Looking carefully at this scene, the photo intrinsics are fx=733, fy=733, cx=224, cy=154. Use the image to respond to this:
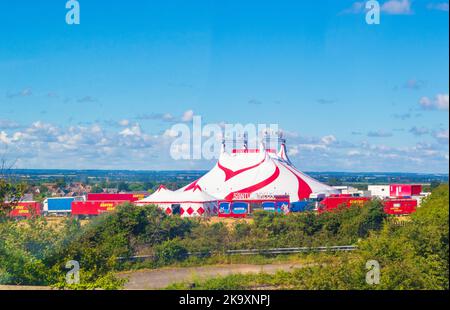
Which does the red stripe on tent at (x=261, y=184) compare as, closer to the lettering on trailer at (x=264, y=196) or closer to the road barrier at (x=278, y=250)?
the lettering on trailer at (x=264, y=196)

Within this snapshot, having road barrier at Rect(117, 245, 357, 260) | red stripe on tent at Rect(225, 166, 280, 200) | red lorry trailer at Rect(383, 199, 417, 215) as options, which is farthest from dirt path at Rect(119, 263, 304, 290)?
red stripe on tent at Rect(225, 166, 280, 200)

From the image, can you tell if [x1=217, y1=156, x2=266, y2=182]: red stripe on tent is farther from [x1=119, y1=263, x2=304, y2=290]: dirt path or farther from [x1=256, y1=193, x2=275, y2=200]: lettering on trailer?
[x1=119, y1=263, x2=304, y2=290]: dirt path

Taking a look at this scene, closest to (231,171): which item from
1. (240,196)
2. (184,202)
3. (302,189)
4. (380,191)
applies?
(240,196)

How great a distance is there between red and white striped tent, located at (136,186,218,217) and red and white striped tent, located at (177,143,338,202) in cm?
306

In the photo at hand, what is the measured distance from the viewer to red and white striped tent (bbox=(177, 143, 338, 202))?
26859 mm

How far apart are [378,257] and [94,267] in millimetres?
3724

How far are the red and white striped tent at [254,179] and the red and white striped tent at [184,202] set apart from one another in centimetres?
306

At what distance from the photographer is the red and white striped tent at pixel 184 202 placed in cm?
2254

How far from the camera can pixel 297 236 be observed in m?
13.7

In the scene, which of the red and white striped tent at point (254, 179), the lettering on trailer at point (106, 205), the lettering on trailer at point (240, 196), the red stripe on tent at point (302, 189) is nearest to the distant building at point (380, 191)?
the red and white striped tent at point (254, 179)

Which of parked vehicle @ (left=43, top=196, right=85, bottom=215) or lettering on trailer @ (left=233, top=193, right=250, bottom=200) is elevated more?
lettering on trailer @ (left=233, top=193, right=250, bottom=200)

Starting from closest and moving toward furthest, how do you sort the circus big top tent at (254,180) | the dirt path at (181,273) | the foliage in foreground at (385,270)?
the foliage in foreground at (385,270) → the dirt path at (181,273) → the circus big top tent at (254,180)
